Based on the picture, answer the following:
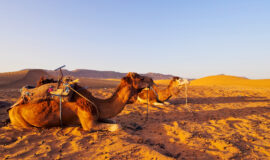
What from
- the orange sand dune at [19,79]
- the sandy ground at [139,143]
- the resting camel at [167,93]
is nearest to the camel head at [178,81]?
the resting camel at [167,93]

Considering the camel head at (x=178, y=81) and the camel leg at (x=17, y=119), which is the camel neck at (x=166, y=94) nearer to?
the camel head at (x=178, y=81)

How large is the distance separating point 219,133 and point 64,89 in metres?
4.48

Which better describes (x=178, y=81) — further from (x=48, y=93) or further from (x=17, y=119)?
(x=17, y=119)

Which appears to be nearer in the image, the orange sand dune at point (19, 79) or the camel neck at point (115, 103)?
the camel neck at point (115, 103)

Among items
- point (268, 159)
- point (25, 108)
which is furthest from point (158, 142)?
point (25, 108)

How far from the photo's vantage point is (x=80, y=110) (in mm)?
4293

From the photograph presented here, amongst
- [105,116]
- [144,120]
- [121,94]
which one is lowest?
→ [144,120]

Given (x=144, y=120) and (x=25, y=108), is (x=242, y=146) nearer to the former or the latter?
(x=144, y=120)

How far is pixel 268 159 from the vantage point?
10.5ft

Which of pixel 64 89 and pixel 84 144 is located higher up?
pixel 64 89

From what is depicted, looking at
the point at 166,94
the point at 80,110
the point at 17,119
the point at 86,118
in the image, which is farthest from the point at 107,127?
the point at 166,94

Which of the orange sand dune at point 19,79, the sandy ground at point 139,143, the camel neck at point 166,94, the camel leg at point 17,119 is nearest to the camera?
the sandy ground at point 139,143

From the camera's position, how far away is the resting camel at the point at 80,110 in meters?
4.22

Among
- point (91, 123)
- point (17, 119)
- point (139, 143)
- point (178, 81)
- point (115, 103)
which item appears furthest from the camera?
point (178, 81)
